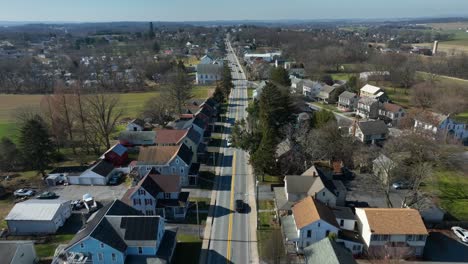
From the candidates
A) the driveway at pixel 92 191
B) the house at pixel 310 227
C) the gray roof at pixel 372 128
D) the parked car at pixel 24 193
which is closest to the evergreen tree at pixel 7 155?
the parked car at pixel 24 193

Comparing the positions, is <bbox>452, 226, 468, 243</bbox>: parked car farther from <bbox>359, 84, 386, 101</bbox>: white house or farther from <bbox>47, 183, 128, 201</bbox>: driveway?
<bbox>359, 84, 386, 101</bbox>: white house

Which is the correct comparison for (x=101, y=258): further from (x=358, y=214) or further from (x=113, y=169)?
(x=358, y=214)

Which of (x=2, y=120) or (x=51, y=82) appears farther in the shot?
(x=51, y=82)

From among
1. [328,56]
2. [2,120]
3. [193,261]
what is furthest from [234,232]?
[328,56]

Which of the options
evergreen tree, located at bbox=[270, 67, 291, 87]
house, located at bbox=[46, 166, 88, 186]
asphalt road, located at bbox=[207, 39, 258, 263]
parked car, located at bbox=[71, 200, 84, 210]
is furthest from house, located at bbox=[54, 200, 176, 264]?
evergreen tree, located at bbox=[270, 67, 291, 87]

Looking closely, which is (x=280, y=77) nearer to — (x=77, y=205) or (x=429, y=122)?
(x=429, y=122)

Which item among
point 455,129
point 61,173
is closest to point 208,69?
point 61,173
